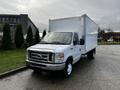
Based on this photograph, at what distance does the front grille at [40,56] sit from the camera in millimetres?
5536

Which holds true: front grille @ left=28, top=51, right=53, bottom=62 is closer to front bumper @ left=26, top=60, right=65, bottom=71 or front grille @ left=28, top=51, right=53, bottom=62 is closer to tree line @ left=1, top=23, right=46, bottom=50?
front bumper @ left=26, top=60, right=65, bottom=71

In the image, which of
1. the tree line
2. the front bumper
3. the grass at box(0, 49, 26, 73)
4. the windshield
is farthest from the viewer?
the tree line

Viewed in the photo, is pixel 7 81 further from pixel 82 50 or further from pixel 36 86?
pixel 82 50

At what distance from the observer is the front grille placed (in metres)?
5.54

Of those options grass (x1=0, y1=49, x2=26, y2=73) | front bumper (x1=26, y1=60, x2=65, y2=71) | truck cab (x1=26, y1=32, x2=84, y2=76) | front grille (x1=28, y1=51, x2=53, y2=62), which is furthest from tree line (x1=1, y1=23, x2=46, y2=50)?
front bumper (x1=26, y1=60, x2=65, y2=71)

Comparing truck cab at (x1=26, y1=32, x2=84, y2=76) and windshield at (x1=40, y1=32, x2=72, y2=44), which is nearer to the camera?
truck cab at (x1=26, y1=32, x2=84, y2=76)

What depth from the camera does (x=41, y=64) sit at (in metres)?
5.68

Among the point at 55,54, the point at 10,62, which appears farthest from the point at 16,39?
the point at 55,54

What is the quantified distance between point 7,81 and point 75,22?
4762mm

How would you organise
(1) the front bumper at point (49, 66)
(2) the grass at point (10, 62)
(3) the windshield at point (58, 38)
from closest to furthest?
(1) the front bumper at point (49, 66)
(3) the windshield at point (58, 38)
(2) the grass at point (10, 62)

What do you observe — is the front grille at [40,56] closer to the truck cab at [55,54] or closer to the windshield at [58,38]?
the truck cab at [55,54]

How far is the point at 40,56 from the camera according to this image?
18.9 ft

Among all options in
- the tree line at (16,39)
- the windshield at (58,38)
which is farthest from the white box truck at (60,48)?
the tree line at (16,39)

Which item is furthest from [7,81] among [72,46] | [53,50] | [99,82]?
[99,82]
